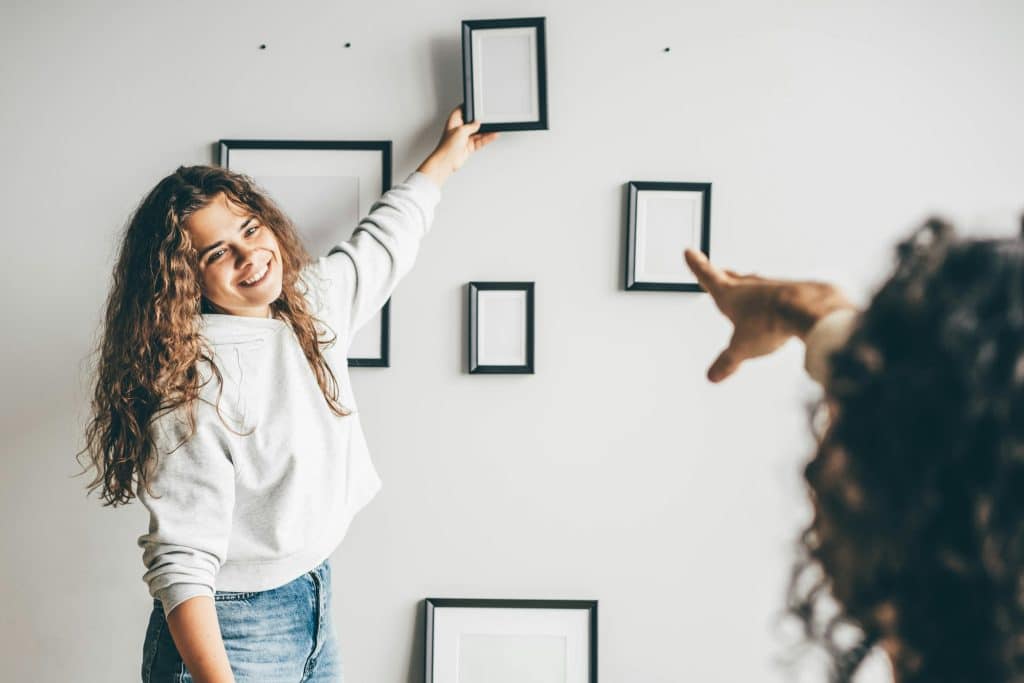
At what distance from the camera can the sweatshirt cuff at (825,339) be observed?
0.75 meters

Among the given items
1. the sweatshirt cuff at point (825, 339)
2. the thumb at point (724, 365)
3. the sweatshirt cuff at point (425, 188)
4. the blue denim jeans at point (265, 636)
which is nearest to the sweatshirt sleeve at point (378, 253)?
the sweatshirt cuff at point (425, 188)

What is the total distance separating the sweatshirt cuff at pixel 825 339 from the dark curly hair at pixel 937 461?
0.11 metres

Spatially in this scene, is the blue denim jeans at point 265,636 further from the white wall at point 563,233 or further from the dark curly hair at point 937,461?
the dark curly hair at point 937,461

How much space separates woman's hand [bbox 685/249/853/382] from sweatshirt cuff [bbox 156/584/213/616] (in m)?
0.76

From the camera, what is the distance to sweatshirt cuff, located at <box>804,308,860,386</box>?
0.75m

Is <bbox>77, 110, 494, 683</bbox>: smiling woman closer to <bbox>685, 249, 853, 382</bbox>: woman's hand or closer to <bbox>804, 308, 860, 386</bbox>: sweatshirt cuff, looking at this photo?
<bbox>685, 249, 853, 382</bbox>: woman's hand

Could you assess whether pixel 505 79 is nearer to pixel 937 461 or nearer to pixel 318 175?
pixel 318 175

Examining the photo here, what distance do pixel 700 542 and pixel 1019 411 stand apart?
0.93 metres

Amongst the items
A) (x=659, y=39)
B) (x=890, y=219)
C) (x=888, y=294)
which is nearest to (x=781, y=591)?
(x=890, y=219)

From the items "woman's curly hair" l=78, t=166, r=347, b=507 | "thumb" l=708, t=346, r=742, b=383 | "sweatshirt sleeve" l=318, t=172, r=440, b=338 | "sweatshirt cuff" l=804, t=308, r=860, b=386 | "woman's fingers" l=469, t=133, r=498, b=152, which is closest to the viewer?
"sweatshirt cuff" l=804, t=308, r=860, b=386

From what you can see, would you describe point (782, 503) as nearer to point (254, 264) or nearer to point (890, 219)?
point (890, 219)

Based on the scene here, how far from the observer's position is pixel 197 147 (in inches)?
55.7

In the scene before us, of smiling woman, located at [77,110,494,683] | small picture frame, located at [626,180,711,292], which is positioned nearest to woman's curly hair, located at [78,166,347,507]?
smiling woman, located at [77,110,494,683]

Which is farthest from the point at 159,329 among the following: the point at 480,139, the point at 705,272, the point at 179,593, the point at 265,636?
the point at 705,272
